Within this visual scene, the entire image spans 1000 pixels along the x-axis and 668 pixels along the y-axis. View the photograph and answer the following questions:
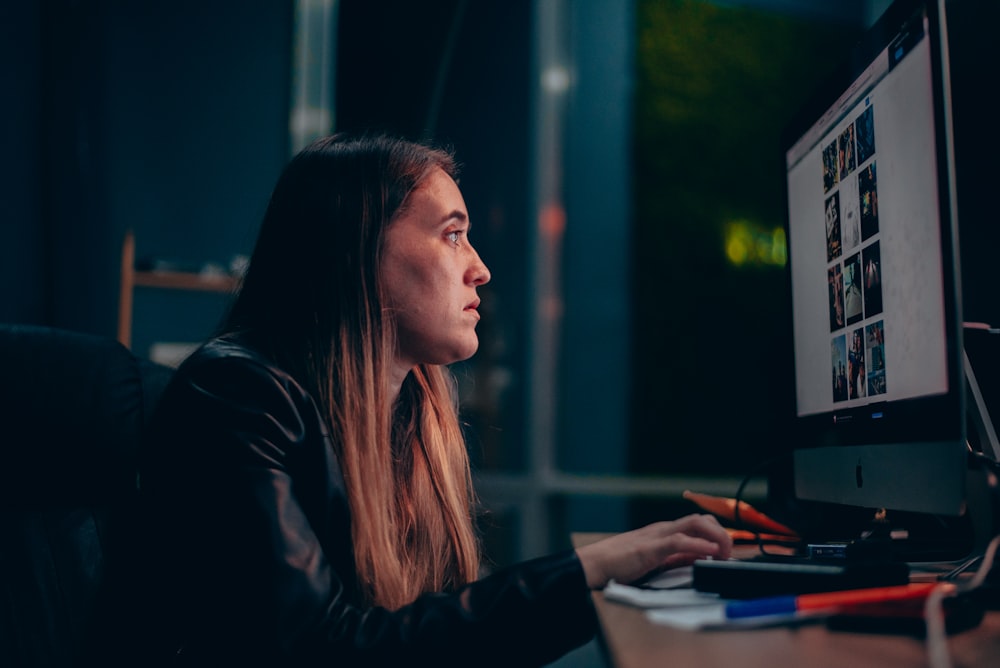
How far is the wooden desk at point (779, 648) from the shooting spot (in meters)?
0.54

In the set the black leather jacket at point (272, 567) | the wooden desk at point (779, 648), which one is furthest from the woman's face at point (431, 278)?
the wooden desk at point (779, 648)

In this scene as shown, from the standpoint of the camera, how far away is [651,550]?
0.85m

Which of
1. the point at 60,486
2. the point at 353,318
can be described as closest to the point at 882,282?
the point at 353,318

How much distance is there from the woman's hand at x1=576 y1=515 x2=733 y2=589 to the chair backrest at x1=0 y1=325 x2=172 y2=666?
588 millimetres

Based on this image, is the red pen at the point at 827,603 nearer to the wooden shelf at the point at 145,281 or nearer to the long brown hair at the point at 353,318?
the long brown hair at the point at 353,318

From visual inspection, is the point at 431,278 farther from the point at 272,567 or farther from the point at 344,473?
the point at 272,567

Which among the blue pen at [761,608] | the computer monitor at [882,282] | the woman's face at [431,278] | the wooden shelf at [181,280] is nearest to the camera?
the blue pen at [761,608]

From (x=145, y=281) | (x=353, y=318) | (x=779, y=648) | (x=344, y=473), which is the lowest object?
(x=779, y=648)

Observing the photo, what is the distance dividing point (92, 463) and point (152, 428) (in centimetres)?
17

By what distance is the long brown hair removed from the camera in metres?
1.04

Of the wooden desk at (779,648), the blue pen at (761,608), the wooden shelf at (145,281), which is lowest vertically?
the wooden desk at (779,648)

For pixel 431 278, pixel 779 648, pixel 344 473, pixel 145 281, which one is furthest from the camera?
pixel 145 281

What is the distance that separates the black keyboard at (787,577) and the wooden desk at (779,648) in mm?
92

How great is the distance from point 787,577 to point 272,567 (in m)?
0.48
